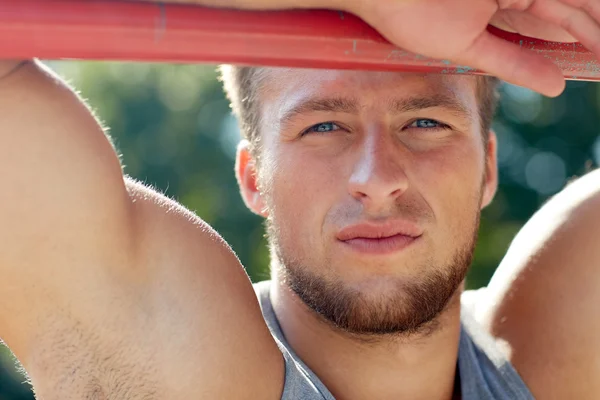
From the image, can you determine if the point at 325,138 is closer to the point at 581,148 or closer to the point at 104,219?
the point at 104,219

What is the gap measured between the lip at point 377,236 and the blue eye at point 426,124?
27 centimetres

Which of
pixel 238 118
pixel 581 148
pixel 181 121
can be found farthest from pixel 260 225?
pixel 238 118

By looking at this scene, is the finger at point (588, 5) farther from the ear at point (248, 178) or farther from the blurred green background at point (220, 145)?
the blurred green background at point (220, 145)

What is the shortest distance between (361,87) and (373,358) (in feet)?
2.33

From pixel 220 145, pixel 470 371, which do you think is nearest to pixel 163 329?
pixel 470 371

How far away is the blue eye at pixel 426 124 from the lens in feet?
7.95

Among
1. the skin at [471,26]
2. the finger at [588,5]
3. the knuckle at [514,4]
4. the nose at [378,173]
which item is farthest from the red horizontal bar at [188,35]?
the nose at [378,173]

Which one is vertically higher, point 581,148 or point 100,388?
point 100,388

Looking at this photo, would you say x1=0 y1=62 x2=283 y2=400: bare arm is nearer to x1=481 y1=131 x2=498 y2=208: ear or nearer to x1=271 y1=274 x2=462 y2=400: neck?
x1=271 y1=274 x2=462 y2=400: neck

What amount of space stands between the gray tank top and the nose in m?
0.48

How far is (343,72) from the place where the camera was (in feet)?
7.86

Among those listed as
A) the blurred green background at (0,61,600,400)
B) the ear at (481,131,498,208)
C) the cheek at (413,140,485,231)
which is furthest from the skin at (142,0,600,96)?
the blurred green background at (0,61,600,400)

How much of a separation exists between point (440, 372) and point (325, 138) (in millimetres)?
730

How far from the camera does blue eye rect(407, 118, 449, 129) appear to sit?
7.95ft
